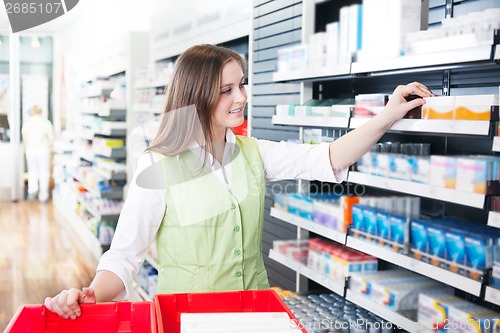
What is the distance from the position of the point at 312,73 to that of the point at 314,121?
0.85ft

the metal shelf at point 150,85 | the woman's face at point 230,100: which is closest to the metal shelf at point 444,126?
the woman's face at point 230,100

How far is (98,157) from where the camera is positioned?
8.98 m

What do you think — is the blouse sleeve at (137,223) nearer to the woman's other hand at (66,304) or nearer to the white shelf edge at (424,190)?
the woman's other hand at (66,304)

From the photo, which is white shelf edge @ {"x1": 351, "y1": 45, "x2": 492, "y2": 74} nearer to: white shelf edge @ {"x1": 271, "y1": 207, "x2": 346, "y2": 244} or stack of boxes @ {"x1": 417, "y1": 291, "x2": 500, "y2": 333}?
white shelf edge @ {"x1": 271, "y1": 207, "x2": 346, "y2": 244}

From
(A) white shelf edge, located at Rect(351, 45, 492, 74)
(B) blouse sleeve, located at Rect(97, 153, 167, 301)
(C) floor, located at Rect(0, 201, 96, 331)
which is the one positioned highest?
(A) white shelf edge, located at Rect(351, 45, 492, 74)

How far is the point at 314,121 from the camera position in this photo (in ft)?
10.4

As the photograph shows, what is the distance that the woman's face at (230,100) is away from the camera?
2113mm

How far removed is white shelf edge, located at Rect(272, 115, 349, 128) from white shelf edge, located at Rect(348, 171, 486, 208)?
0.82 ft

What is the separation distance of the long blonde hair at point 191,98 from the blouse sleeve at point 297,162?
0.31 metres

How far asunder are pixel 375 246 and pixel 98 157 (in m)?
6.87

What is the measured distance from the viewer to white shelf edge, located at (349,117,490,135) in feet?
6.78

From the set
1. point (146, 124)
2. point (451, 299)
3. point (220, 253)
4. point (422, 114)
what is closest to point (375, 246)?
point (451, 299)

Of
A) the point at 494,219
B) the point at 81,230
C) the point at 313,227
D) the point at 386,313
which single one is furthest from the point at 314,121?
the point at 81,230

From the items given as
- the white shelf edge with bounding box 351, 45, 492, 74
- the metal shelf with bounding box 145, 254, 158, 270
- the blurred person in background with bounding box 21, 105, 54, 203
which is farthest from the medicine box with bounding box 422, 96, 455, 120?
the blurred person in background with bounding box 21, 105, 54, 203
